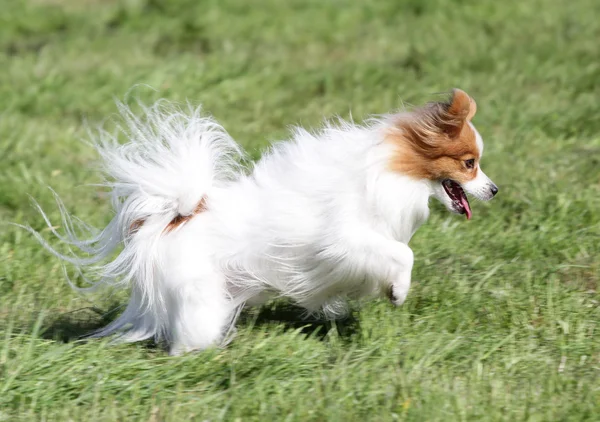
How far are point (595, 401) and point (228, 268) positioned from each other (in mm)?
1717

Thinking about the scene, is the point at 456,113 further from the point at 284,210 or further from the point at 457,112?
the point at 284,210

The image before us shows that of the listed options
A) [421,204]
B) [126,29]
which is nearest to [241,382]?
[421,204]

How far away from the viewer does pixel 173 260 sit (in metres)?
4.45

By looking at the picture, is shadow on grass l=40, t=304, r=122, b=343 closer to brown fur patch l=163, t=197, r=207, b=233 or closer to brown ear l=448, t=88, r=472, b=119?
brown fur patch l=163, t=197, r=207, b=233

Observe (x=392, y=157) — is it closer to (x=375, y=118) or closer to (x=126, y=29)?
(x=375, y=118)

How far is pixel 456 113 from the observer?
4.35 m

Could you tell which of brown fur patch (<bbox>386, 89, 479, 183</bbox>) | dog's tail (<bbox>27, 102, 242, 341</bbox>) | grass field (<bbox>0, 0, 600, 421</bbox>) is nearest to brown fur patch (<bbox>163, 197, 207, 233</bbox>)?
dog's tail (<bbox>27, 102, 242, 341</bbox>)

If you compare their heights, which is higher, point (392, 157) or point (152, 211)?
point (392, 157)

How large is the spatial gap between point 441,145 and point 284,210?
767 millimetres

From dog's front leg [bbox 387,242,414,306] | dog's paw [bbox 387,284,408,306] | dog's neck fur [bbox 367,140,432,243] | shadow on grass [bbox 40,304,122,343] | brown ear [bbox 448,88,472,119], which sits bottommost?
shadow on grass [bbox 40,304,122,343]

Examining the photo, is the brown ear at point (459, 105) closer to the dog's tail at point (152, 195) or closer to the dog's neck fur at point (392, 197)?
the dog's neck fur at point (392, 197)

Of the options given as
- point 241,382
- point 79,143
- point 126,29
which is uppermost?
point 126,29

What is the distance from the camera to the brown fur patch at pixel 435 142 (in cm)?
439

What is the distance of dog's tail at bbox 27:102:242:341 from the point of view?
176 inches
